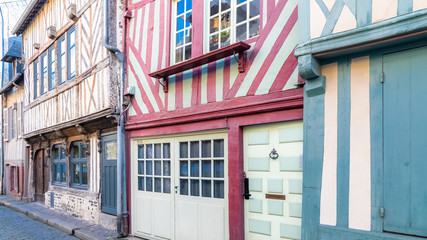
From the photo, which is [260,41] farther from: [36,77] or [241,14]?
[36,77]

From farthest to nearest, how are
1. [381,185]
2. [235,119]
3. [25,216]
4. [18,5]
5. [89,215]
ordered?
[18,5] → [25,216] → [89,215] → [235,119] → [381,185]

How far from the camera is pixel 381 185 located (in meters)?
2.92

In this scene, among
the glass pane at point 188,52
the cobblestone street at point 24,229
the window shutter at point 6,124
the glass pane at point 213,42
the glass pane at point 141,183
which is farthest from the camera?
the window shutter at point 6,124

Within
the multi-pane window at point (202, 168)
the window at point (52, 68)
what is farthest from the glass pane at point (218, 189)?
the window at point (52, 68)

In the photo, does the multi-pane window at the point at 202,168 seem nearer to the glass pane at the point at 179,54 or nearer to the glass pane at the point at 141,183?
the glass pane at the point at 141,183

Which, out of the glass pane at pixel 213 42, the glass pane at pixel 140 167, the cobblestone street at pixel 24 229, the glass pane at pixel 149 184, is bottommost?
the cobblestone street at pixel 24 229

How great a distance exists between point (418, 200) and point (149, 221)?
4.58 meters

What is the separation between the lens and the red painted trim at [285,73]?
383cm

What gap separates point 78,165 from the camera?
8.80 metres

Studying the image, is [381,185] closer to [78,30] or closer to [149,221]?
[149,221]

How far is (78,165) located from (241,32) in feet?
21.5

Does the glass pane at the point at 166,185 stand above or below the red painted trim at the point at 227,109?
below

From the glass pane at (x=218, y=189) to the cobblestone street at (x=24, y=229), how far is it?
13.1ft

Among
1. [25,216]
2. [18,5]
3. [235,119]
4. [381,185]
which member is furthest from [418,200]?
[18,5]
